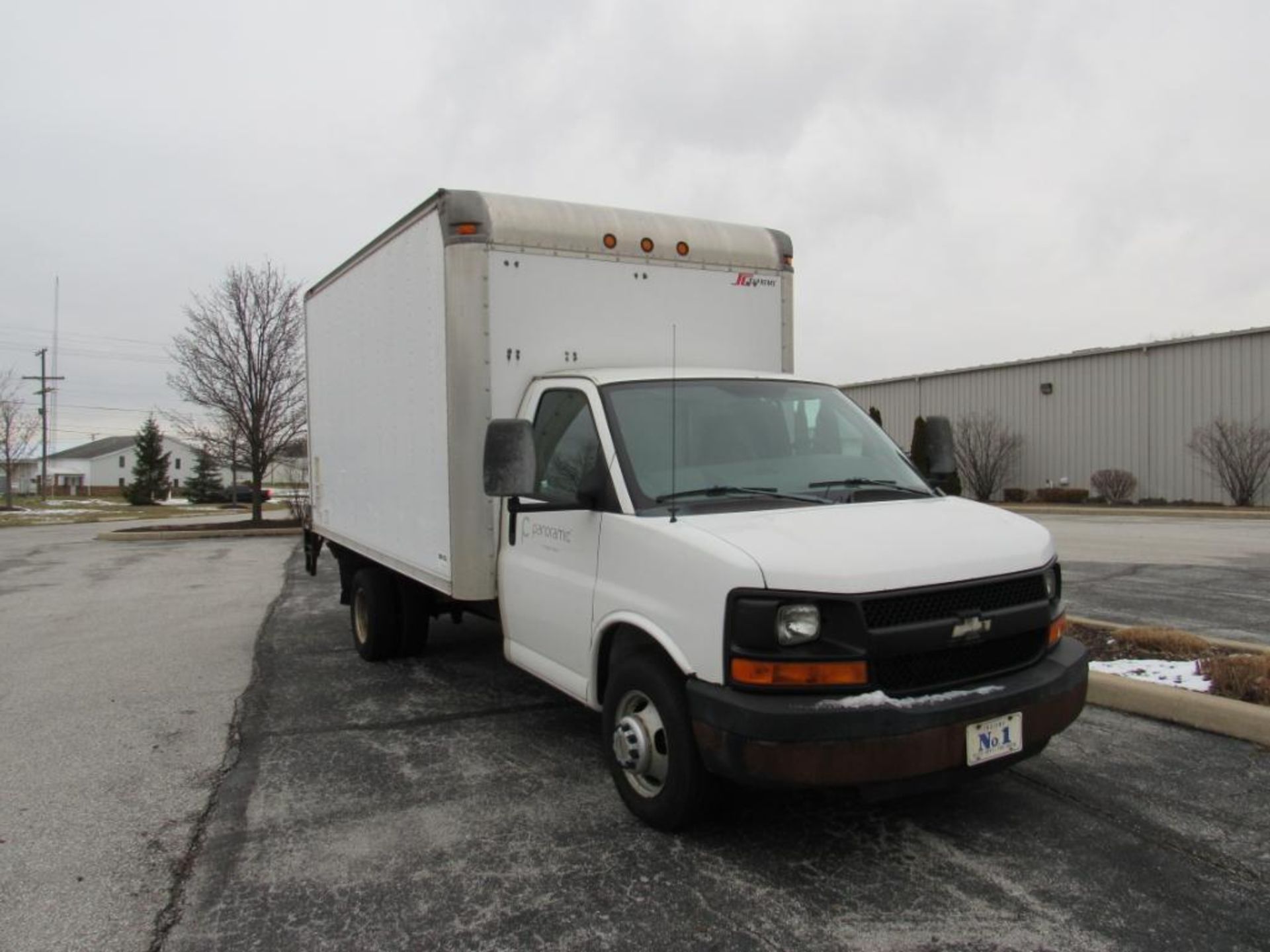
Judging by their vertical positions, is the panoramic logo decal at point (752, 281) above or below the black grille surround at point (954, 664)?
above

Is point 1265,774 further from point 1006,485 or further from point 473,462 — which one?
point 1006,485

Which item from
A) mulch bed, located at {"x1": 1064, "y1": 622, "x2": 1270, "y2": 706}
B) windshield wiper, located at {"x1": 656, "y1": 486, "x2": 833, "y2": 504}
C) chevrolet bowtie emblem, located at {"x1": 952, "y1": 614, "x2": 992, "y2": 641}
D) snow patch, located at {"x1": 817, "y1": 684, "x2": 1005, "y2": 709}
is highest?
windshield wiper, located at {"x1": 656, "y1": 486, "x2": 833, "y2": 504}

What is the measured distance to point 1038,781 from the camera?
169 inches

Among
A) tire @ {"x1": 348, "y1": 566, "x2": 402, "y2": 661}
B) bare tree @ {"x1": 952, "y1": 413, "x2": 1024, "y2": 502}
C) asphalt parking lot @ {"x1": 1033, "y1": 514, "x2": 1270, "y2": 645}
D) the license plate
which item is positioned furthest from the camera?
bare tree @ {"x1": 952, "y1": 413, "x2": 1024, "y2": 502}

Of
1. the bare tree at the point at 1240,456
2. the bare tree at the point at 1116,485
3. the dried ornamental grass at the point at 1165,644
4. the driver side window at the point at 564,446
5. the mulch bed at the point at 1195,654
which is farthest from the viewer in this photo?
the bare tree at the point at 1116,485

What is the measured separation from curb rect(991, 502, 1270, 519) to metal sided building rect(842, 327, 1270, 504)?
6.26ft

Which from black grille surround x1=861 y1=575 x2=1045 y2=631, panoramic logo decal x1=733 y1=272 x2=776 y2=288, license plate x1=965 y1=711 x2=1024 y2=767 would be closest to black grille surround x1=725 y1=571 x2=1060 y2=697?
black grille surround x1=861 y1=575 x2=1045 y2=631

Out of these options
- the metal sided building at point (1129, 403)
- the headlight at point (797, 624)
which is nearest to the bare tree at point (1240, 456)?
the metal sided building at point (1129, 403)

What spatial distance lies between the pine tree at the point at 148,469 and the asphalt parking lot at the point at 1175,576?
50.6 m

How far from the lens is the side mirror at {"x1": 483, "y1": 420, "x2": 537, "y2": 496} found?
13.1 ft

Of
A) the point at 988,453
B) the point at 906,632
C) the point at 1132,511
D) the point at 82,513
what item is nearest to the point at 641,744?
the point at 906,632

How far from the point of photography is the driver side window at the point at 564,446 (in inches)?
170

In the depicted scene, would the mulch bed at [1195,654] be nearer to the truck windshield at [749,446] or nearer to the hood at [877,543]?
the hood at [877,543]

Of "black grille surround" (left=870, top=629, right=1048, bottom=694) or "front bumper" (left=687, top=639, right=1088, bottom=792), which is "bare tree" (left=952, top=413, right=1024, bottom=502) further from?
"front bumper" (left=687, top=639, right=1088, bottom=792)
